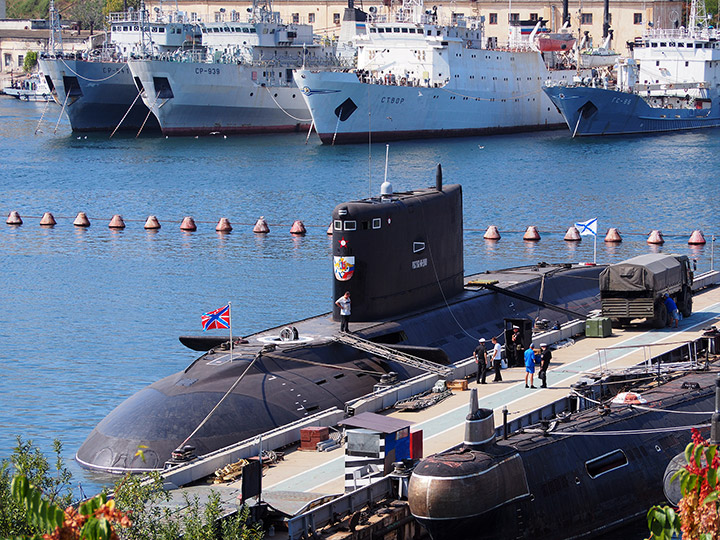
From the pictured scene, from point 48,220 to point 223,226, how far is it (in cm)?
875

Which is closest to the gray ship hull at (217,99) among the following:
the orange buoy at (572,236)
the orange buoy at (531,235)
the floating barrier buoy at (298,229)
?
the floating barrier buoy at (298,229)

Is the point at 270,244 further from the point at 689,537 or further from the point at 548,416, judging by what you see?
the point at 689,537

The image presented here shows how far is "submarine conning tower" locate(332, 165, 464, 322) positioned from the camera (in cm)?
2288

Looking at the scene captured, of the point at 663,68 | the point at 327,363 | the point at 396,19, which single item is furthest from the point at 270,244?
the point at 663,68

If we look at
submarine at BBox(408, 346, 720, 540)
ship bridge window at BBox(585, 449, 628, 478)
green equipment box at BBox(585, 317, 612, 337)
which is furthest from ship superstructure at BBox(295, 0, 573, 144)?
ship bridge window at BBox(585, 449, 628, 478)

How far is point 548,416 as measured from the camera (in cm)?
2058

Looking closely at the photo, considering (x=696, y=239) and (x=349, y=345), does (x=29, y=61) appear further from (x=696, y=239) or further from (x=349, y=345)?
(x=349, y=345)

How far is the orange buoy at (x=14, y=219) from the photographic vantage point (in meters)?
55.1

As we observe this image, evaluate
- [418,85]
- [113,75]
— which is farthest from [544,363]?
[113,75]

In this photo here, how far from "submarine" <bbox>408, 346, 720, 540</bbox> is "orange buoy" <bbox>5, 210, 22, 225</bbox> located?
38963 mm

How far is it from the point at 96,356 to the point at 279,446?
12644 millimetres

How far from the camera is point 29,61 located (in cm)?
17062

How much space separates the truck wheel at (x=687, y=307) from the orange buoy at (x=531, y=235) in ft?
63.6

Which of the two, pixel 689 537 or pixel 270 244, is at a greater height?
pixel 689 537
